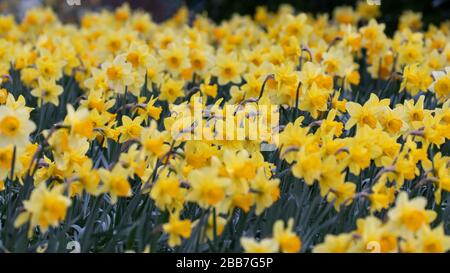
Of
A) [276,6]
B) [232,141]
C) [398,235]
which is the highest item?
[276,6]

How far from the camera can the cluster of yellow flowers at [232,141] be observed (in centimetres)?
210

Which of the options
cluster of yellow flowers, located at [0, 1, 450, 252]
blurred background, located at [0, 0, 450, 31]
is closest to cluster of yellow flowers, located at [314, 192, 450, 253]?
cluster of yellow flowers, located at [0, 1, 450, 252]

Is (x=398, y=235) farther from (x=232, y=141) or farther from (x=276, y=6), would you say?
(x=276, y=6)

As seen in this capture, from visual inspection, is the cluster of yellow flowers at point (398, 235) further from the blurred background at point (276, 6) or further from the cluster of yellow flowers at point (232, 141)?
the blurred background at point (276, 6)

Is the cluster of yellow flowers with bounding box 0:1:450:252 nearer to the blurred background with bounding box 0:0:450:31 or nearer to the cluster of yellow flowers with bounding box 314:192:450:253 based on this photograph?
the cluster of yellow flowers with bounding box 314:192:450:253

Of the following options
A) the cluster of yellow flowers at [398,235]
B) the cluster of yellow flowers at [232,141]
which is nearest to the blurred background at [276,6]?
the cluster of yellow flowers at [232,141]

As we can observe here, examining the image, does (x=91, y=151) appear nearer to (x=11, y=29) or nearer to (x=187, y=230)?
(x=187, y=230)

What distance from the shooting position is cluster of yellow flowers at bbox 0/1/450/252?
6.88 ft

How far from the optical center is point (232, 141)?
8.25 ft

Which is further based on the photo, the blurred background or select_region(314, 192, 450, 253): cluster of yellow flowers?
the blurred background

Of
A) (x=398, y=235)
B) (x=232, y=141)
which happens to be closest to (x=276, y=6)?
(x=232, y=141)

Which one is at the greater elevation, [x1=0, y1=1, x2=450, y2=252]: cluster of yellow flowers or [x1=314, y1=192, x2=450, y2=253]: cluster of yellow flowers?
[x1=0, y1=1, x2=450, y2=252]: cluster of yellow flowers
